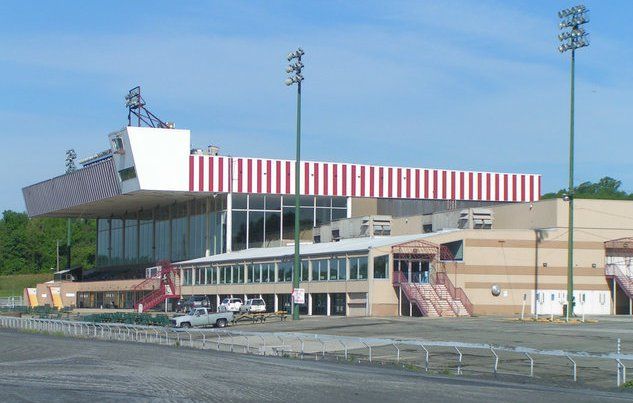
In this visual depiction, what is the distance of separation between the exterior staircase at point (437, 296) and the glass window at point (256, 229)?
2663 cm

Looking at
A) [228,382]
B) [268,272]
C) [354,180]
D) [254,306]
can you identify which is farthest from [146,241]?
[228,382]

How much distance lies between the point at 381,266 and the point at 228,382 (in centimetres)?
3751

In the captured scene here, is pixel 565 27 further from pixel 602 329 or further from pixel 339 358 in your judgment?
pixel 339 358

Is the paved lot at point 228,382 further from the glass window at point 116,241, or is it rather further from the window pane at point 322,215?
the glass window at point 116,241

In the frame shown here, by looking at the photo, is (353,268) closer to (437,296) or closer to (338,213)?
(437,296)

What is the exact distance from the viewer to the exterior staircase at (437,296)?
190 ft

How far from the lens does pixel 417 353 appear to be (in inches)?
1362

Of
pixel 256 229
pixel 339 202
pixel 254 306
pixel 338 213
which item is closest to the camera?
pixel 254 306

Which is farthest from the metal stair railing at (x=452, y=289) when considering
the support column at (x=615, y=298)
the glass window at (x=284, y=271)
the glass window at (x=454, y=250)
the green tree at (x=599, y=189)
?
the green tree at (x=599, y=189)

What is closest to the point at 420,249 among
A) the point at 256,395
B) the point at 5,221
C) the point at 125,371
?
the point at 125,371

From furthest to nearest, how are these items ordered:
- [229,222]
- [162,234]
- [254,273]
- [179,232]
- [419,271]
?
[162,234] → [179,232] → [229,222] → [254,273] → [419,271]

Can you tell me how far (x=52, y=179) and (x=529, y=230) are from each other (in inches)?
2287

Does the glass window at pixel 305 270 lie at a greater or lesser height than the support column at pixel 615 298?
greater

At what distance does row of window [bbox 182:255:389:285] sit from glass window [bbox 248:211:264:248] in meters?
5.57
